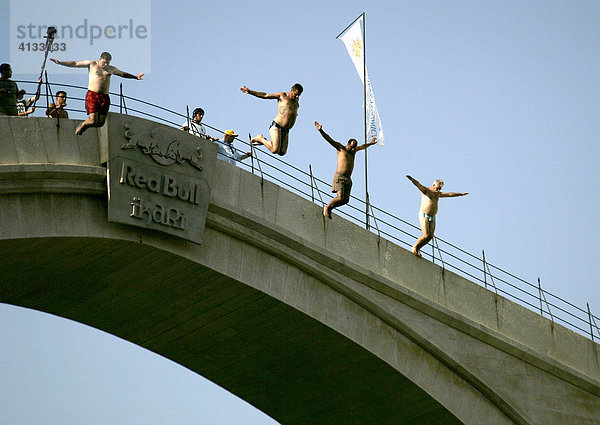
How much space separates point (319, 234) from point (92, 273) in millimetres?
4234

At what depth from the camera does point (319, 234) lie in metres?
20.8

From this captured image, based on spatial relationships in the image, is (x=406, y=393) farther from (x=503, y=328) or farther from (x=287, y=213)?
(x=287, y=213)

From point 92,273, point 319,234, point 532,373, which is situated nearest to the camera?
point 92,273

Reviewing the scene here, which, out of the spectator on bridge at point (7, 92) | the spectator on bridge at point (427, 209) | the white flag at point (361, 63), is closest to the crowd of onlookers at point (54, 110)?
the spectator on bridge at point (7, 92)

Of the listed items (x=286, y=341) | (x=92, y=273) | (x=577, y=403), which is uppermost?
(x=92, y=273)

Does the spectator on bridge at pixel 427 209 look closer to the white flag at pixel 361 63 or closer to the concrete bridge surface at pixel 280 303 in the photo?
the concrete bridge surface at pixel 280 303

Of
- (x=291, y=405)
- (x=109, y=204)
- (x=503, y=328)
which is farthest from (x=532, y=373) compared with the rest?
(x=109, y=204)

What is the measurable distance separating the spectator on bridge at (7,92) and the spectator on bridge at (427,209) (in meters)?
7.84

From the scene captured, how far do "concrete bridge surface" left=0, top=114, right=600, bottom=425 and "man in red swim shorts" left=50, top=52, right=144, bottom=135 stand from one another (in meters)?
0.36

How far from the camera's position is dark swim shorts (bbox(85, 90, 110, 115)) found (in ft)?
58.5

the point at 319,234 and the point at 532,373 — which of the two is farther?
the point at 532,373

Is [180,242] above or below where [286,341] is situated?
above

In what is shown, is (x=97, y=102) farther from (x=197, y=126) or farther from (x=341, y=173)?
(x=341, y=173)

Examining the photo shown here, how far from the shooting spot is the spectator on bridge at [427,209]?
73.8ft
